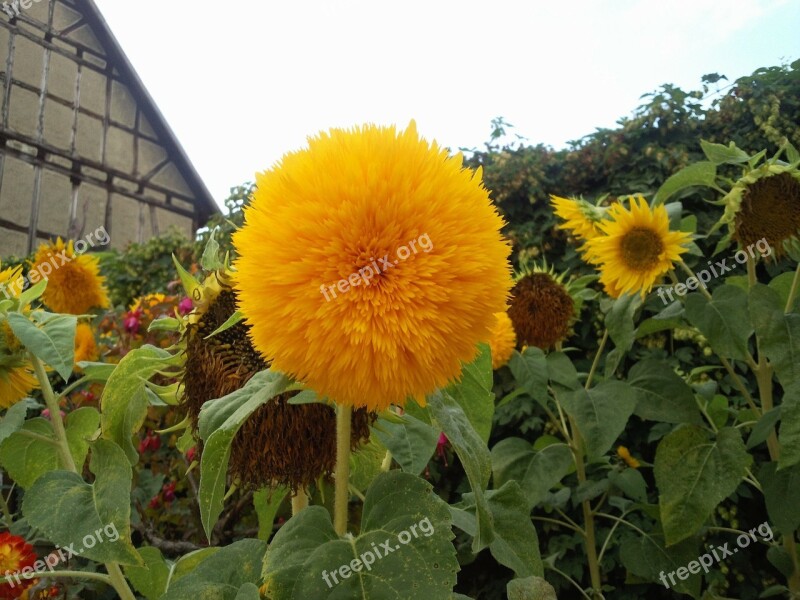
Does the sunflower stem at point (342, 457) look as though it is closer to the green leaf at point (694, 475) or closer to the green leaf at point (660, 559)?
the green leaf at point (694, 475)

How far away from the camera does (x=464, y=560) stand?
7.04 feet

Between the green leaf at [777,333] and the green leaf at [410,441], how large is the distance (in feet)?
2.94

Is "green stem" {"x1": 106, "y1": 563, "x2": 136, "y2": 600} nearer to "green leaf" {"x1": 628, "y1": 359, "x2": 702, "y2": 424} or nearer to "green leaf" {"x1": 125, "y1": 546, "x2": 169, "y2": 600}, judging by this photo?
"green leaf" {"x1": 125, "y1": 546, "x2": 169, "y2": 600}

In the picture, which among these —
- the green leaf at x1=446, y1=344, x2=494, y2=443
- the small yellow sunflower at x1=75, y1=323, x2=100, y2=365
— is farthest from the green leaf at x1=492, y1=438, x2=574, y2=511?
the small yellow sunflower at x1=75, y1=323, x2=100, y2=365

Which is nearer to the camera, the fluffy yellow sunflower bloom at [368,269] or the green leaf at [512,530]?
the fluffy yellow sunflower bloom at [368,269]

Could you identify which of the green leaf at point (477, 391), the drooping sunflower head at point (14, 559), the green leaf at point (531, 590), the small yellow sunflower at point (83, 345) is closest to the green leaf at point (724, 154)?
the green leaf at point (477, 391)

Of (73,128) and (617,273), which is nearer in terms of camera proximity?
(617,273)

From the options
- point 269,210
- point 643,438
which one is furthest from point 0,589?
point 643,438

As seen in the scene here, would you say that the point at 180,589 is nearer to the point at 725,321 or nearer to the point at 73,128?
the point at 725,321

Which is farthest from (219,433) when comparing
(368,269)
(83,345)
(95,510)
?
(83,345)

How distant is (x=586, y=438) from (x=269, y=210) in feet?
3.86

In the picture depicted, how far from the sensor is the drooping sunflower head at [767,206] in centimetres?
141

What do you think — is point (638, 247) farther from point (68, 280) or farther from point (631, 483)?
point (68, 280)

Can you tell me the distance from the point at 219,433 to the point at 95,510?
1.11 ft
